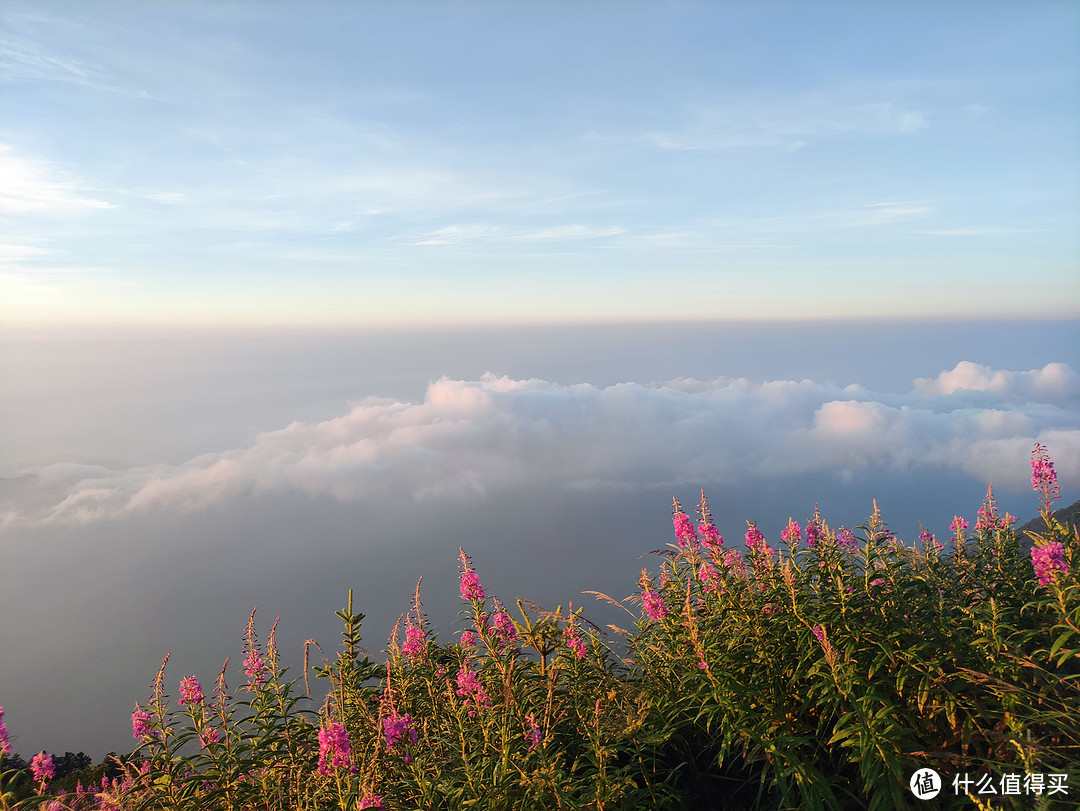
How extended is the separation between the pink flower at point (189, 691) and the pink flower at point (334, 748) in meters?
1.50

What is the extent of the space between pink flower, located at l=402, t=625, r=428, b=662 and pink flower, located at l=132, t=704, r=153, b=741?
1913 mm

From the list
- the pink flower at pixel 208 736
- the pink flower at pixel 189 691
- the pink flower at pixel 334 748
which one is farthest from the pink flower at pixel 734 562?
the pink flower at pixel 189 691

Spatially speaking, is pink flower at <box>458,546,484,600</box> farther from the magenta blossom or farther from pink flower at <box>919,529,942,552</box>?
pink flower at <box>919,529,942,552</box>

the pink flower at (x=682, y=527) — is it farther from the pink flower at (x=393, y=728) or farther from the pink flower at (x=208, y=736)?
the pink flower at (x=208, y=736)

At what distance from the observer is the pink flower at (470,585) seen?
14.7ft

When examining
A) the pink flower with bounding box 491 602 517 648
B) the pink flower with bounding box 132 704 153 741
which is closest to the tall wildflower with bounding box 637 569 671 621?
the pink flower with bounding box 491 602 517 648

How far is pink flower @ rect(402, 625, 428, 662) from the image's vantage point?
18.1 feet

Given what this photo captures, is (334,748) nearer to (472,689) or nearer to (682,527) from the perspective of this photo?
(472,689)

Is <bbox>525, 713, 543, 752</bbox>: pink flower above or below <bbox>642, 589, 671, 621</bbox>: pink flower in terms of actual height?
below

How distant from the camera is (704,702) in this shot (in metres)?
4.52

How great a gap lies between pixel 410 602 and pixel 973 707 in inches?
171

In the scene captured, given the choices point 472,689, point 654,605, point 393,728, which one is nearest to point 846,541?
point 654,605

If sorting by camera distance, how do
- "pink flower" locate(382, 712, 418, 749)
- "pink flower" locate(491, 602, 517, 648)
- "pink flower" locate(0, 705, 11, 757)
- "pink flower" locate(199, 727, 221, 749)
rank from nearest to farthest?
"pink flower" locate(0, 705, 11, 757) → "pink flower" locate(382, 712, 418, 749) → "pink flower" locate(199, 727, 221, 749) → "pink flower" locate(491, 602, 517, 648)

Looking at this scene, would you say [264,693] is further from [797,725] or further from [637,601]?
[797,725]
